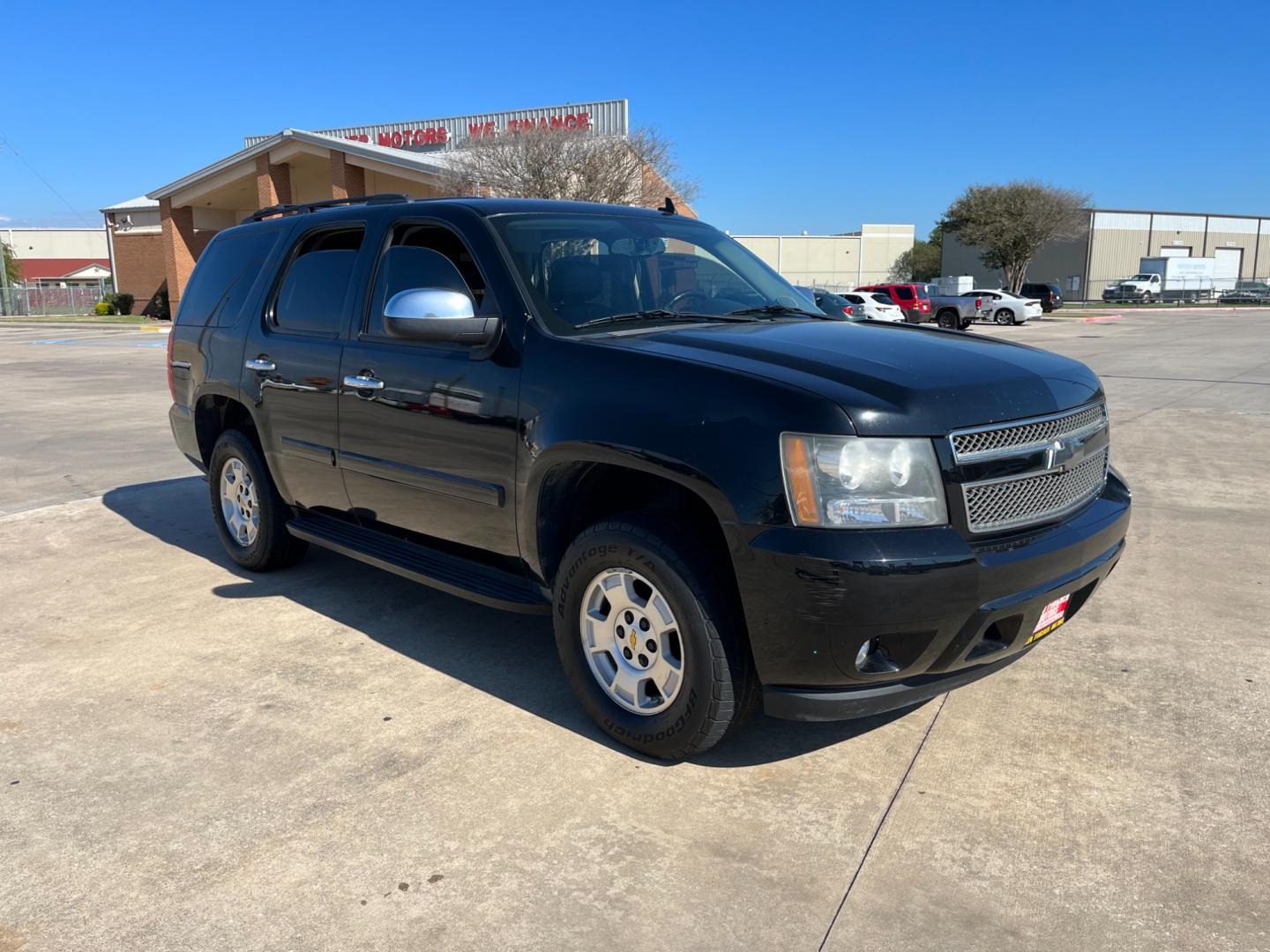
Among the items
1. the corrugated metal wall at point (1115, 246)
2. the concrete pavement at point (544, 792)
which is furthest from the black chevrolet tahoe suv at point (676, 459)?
the corrugated metal wall at point (1115, 246)

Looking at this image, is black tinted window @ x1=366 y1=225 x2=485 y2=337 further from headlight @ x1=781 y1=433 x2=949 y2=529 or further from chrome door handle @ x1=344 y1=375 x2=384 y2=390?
headlight @ x1=781 y1=433 x2=949 y2=529

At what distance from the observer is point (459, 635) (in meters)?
4.59

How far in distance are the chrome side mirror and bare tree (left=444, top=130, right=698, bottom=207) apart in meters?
25.7

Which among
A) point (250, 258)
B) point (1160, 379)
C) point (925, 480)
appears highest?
point (250, 258)

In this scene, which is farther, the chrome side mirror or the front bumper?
the chrome side mirror

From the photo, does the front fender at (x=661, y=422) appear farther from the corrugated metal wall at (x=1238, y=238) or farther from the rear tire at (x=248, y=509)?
the corrugated metal wall at (x=1238, y=238)

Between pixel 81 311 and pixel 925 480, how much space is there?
207 feet

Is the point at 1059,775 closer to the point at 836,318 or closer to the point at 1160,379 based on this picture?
the point at 836,318

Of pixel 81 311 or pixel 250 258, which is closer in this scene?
pixel 250 258

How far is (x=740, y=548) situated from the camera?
9.62ft

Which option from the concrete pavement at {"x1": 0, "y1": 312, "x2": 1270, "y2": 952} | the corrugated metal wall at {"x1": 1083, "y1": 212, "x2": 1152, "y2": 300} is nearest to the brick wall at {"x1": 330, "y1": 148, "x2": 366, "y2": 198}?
the concrete pavement at {"x1": 0, "y1": 312, "x2": 1270, "y2": 952}

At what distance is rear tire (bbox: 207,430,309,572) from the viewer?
17.1 ft

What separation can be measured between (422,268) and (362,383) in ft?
1.81

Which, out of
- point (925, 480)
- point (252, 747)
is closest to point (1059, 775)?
point (925, 480)
